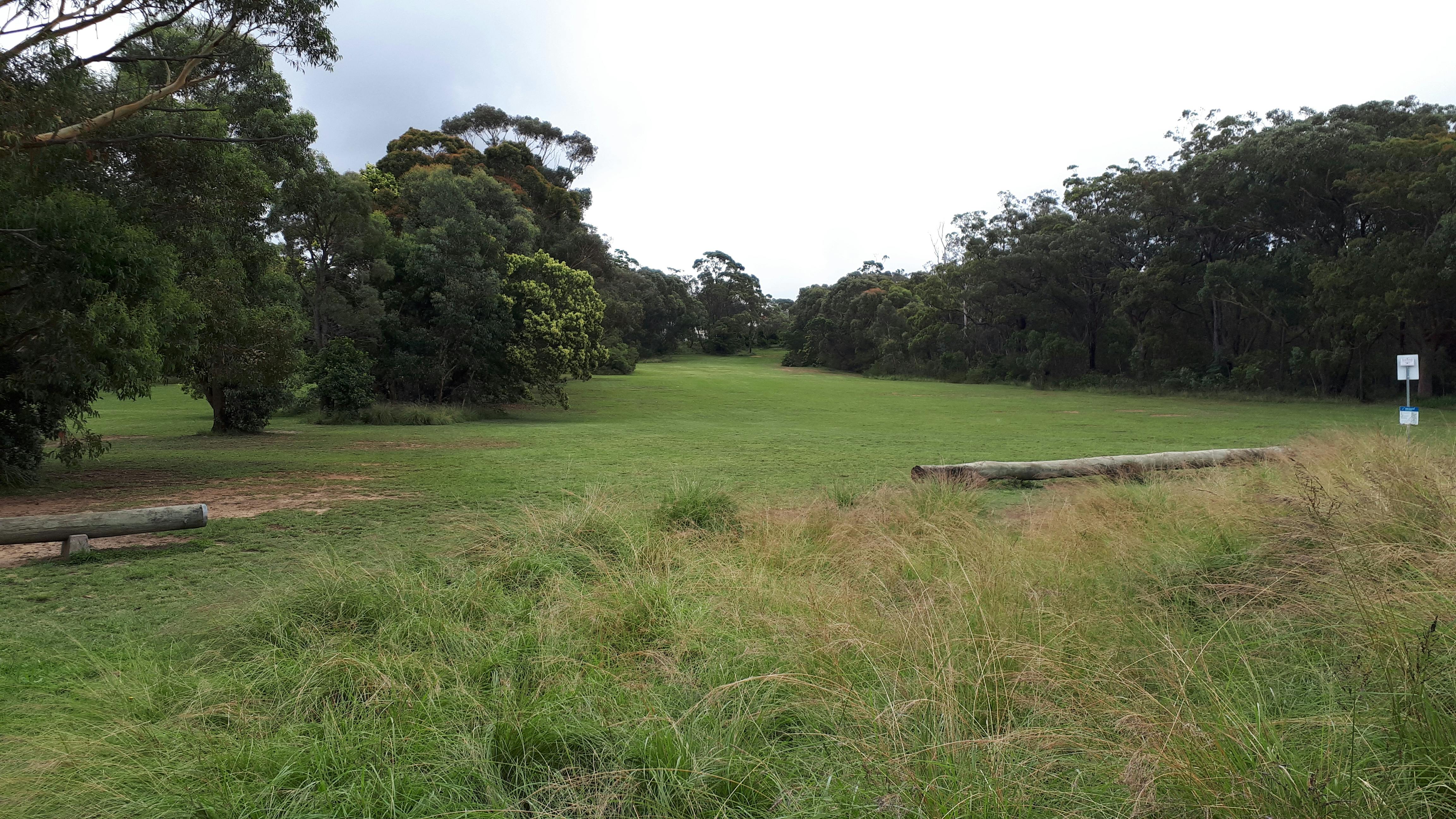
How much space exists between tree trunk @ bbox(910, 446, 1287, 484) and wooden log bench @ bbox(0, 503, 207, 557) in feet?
30.3

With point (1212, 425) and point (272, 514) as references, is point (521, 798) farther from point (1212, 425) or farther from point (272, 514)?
point (1212, 425)

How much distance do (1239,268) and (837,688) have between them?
40.6 meters

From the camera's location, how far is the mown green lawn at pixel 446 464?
587 cm

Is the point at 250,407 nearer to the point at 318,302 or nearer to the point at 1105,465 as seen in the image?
the point at 318,302

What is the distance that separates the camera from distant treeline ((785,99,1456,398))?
30.4 m

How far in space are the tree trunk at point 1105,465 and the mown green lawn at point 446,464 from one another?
58.5 inches

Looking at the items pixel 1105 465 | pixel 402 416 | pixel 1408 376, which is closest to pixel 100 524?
pixel 1105 465

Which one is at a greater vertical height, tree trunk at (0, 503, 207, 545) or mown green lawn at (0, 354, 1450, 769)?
tree trunk at (0, 503, 207, 545)

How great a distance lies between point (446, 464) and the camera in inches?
616

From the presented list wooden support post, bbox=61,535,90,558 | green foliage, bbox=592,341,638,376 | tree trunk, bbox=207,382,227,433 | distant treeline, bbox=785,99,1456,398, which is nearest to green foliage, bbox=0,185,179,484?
wooden support post, bbox=61,535,90,558

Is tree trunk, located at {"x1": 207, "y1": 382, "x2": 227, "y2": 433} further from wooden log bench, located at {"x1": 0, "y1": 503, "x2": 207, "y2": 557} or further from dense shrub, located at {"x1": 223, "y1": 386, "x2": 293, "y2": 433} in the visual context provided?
wooden log bench, located at {"x1": 0, "y1": 503, "x2": 207, "y2": 557}

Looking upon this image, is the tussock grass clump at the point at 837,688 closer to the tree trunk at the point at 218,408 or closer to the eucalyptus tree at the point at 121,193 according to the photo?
the eucalyptus tree at the point at 121,193

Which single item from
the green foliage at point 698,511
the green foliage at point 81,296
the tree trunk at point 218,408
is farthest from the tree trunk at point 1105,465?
the tree trunk at point 218,408

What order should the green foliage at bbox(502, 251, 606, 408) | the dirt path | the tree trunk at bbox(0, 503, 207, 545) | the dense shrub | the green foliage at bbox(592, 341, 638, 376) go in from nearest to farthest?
the tree trunk at bbox(0, 503, 207, 545)
the dirt path
the dense shrub
the green foliage at bbox(502, 251, 606, 408)
the green foliage at bbox(592, 341, 638, 376)
